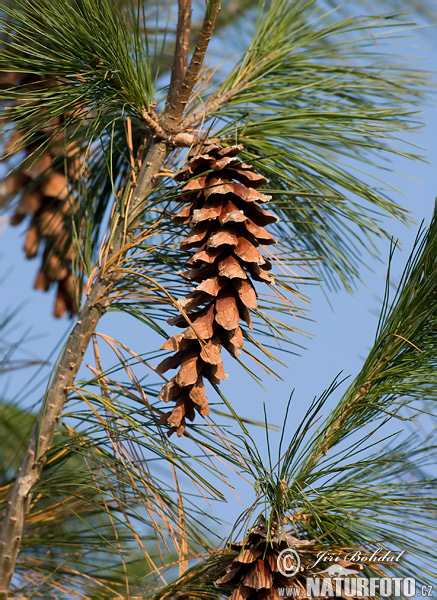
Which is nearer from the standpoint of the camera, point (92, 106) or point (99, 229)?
point (92, 106)

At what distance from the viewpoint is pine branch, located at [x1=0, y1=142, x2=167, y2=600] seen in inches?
38.8

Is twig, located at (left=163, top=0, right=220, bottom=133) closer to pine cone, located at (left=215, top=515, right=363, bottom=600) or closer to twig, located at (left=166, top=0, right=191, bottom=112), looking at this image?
twig, located at (left=166, top=0, right=191, bottom=112)

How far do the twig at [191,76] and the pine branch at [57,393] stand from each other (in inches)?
1.4

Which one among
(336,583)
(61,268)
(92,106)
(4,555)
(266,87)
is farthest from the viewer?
(61,268)

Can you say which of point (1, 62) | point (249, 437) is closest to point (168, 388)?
point (249, 437)

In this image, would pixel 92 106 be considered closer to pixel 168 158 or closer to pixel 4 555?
pixel 168 158

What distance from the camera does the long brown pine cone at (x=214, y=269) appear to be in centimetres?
92

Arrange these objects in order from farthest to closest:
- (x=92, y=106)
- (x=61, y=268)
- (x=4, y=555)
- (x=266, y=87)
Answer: (x=61, y=268) → (x=266, y=87) → (x=92, y=106) → (x=4, y=555)

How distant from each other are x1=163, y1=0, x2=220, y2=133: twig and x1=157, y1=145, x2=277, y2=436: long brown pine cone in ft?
0.35

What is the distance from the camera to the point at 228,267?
0.94 meters

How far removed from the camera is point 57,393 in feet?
3.37

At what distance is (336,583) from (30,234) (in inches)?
37.7

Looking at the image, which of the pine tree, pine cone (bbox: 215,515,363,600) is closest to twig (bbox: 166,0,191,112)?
the pine tree

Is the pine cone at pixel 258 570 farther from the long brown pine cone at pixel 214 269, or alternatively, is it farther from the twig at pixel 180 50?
the twig at pixel 180 50
